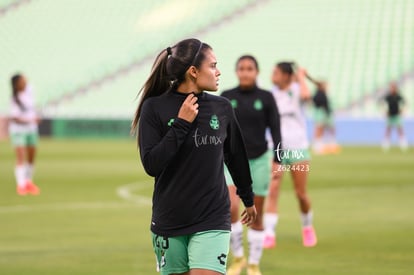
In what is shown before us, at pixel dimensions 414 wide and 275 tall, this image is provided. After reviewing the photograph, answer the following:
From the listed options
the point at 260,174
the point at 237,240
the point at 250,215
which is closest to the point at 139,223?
the point at 260,174

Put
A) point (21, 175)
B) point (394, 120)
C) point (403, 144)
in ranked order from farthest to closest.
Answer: point (394, 120) < point (403, 144) < point (21, 175)

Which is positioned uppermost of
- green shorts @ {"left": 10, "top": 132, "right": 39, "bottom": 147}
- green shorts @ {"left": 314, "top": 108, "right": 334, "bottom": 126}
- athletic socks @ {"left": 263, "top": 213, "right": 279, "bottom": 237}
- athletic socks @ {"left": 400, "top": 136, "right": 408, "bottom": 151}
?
green shorts @ {"left": 10, "top": 132, "right": 39, "bottom": 147}

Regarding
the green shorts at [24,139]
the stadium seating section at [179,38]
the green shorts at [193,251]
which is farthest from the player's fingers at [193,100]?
the stadium seating section at [179,38]

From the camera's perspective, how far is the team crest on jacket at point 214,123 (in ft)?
20.1

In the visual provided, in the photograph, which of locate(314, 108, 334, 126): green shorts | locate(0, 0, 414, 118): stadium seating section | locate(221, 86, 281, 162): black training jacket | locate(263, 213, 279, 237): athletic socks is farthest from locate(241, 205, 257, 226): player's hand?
locate(0, 0, 414, 118): stadium seating section

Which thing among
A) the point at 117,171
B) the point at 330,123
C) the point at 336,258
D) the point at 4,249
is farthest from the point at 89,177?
the point at 330,123

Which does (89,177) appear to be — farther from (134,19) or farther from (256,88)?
(134,19)

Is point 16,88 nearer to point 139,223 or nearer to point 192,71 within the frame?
point 139,223

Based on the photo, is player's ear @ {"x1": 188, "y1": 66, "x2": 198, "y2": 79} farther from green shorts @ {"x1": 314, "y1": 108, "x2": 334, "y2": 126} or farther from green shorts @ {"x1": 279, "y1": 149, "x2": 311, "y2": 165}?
green shorts @ {"x1": 314, "y1": 108, "x2": 334, "y2": 126}

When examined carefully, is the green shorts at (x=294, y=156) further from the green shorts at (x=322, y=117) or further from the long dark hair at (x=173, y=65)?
the green shorts at (x=322, y=117)

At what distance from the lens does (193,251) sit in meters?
6.07

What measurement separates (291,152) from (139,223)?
353cm

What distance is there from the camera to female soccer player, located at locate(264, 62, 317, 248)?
40.8ft

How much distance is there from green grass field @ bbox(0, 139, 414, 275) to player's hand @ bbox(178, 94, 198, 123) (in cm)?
473
